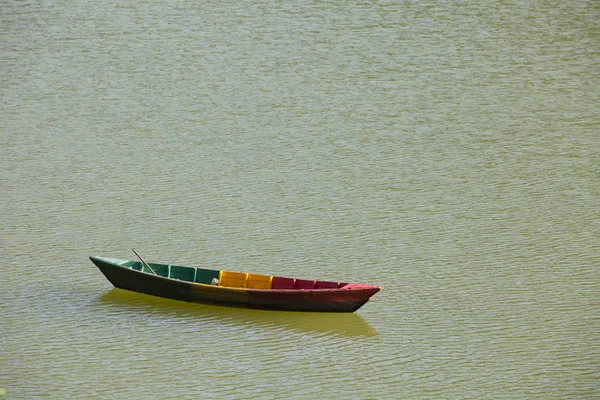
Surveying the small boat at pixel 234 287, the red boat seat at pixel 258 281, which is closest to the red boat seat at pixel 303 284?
the small boat at pixel 234 287

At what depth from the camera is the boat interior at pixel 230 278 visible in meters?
19.6

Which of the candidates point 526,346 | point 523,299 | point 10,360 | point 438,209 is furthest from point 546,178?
point 10,360

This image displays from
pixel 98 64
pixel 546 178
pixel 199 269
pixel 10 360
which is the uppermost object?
pixel 98 64

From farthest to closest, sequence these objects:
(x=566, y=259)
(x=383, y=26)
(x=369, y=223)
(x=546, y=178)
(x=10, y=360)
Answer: (x=383, y=26)
(x=546, y=178)
(x=369, y=223)
(x=566, y=259)
(x=10, y=360)

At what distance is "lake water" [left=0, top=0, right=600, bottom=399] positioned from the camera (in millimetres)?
18328

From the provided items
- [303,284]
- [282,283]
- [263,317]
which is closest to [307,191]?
[282,283]

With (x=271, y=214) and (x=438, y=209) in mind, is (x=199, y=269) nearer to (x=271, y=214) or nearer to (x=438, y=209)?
(x=271, y=214)

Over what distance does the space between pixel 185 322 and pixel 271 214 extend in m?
5.21

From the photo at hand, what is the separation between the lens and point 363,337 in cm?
1903

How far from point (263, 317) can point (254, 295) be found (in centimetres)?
40

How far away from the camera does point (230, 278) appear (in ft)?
65.9

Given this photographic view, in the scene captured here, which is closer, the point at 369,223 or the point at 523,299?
the point at 523,299

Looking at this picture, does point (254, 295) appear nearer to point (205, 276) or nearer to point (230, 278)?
point (230, 278)

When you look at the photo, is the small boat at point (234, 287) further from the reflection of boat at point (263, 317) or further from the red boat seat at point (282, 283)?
the reflection of boat at point (263, 317)
